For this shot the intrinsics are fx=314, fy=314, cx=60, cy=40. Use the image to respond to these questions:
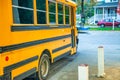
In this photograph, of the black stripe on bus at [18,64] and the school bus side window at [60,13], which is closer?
the black stripe on bus at [18,64]

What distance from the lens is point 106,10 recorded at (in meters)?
59.0

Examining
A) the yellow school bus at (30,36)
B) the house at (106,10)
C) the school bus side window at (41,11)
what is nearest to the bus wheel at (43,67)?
the yellow school bus at (30,36)

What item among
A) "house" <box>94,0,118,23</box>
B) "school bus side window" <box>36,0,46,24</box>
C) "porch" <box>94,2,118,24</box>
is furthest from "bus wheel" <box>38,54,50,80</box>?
"porch" <box>94,2,118,24</box>

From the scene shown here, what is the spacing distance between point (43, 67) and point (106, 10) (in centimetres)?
5123

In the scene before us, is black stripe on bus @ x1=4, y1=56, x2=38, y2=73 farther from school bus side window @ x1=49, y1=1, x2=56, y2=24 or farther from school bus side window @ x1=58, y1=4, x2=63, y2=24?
school bus side window @ x1=58, y1=4, x2=63, y2=24

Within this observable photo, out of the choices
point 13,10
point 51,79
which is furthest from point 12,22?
point 51,79

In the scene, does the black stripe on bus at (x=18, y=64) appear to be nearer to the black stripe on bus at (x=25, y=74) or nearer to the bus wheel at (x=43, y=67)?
the black stripe on bus at (x=25, y=74)

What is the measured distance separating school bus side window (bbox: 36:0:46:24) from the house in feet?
162

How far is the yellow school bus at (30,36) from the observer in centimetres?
650

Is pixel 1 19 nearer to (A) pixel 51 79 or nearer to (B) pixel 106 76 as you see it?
(A) pixel 51 79

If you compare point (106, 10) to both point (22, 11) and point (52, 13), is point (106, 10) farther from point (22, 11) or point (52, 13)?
point (22, 11)

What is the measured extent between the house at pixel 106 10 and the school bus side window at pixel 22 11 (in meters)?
50.5

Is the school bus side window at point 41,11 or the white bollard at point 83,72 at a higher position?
the school bus side window at point 41,11

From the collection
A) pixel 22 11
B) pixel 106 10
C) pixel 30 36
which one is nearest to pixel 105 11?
pixel 106 10
